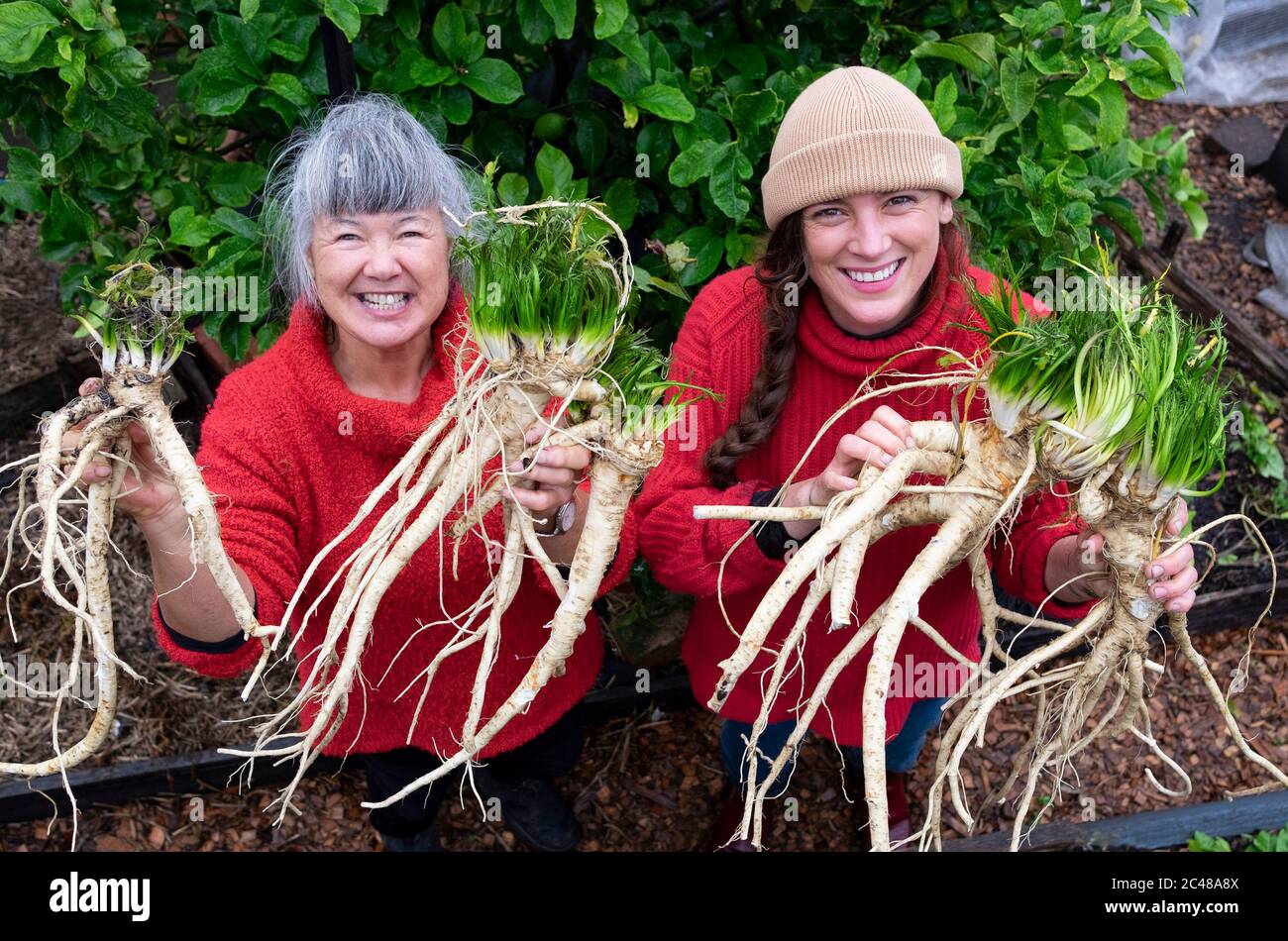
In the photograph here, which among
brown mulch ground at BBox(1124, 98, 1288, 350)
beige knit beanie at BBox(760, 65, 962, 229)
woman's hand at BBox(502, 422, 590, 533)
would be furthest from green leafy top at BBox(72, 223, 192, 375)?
brown mulch ground at BBox(1124, 98, 1288, 350)

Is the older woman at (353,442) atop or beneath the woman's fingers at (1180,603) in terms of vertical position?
atop

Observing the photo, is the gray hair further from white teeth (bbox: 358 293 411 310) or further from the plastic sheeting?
the plastic sheeting

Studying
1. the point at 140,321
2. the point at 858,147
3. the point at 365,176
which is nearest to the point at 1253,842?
the point at 858,147

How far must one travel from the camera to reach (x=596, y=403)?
1616mm

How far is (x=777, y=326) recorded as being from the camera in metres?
1.84

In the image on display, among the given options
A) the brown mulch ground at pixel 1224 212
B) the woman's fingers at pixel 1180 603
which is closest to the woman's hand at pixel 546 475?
the woman's fingers at pixel 1180 603

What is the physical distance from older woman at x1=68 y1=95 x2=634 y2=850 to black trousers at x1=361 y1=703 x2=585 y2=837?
318 mm

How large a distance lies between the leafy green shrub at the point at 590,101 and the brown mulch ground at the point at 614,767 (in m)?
1.16

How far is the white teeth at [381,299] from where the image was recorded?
5.75 ft

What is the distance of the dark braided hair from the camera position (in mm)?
1834

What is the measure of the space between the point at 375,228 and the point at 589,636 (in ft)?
3.36

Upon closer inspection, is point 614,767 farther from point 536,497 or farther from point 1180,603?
point 1180,603

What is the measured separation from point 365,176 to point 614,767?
1.86 m

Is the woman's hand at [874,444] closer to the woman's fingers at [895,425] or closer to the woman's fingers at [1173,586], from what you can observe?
the woman's fingers at [895,425]
